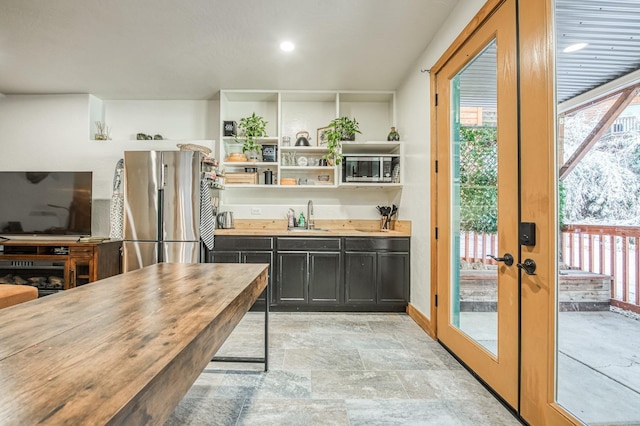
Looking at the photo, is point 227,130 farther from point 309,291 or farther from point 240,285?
point 240,285

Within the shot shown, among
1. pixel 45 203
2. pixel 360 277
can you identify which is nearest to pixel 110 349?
pixel 360 277

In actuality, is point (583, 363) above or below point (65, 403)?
below

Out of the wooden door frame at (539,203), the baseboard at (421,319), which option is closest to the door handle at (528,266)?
the wooden door frame at (539,203)

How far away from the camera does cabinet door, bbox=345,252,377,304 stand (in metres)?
3.48

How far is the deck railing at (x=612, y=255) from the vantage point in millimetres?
1169

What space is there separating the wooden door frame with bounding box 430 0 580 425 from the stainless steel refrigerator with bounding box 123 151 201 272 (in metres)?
3.08

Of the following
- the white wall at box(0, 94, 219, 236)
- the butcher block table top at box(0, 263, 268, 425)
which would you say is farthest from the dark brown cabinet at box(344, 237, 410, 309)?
the white wall at box(0, 94, 219, 236)

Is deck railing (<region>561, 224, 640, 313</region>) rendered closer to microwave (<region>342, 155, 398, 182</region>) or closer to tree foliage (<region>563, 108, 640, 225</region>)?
tree foliage (<region>563, 108, 640, 225</region>)

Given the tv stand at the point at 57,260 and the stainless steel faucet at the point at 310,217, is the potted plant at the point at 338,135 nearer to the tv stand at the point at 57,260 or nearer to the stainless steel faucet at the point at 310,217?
the stainless steel faucet at the point at 310,217

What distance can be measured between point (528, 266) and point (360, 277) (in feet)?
6.78

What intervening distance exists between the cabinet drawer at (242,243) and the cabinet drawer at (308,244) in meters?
0.16

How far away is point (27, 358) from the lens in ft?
2.44

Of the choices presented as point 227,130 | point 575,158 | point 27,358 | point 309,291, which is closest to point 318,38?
point 227,130

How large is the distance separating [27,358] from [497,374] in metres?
2.18
